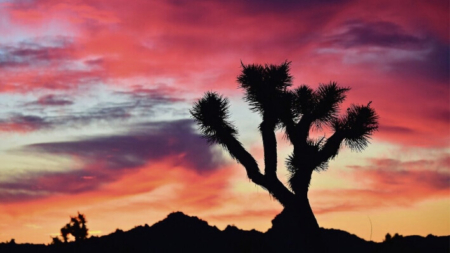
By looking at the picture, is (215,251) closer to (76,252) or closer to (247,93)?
(76,252)

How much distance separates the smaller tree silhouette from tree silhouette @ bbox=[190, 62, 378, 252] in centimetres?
465

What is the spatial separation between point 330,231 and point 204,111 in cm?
809

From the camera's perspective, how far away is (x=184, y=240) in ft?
65.1

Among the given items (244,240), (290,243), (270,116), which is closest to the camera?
(270,116)

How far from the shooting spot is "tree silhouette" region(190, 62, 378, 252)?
1466 centimetres

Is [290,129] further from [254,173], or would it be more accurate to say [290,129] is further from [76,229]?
[76,229]

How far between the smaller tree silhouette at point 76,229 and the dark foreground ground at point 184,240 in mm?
1278

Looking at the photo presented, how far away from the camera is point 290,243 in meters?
19.3

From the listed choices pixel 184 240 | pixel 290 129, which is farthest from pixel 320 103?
pixel 184 240

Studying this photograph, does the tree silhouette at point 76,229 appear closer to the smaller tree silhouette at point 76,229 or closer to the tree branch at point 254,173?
the smaller tree silhouette at point 76,229

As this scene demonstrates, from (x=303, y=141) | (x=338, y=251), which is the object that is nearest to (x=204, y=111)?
(x=303, y=141)

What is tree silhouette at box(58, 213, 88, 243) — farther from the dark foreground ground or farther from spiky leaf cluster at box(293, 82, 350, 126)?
spiky leaf cluster at box(293, 82, 350, 126)

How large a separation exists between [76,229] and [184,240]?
4420 millimetres

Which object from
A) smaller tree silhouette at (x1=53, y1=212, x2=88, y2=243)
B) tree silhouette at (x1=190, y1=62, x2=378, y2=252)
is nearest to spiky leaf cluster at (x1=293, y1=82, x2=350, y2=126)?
tree silhouette at (x1=190, y1=62, x2=378, y2=252)
